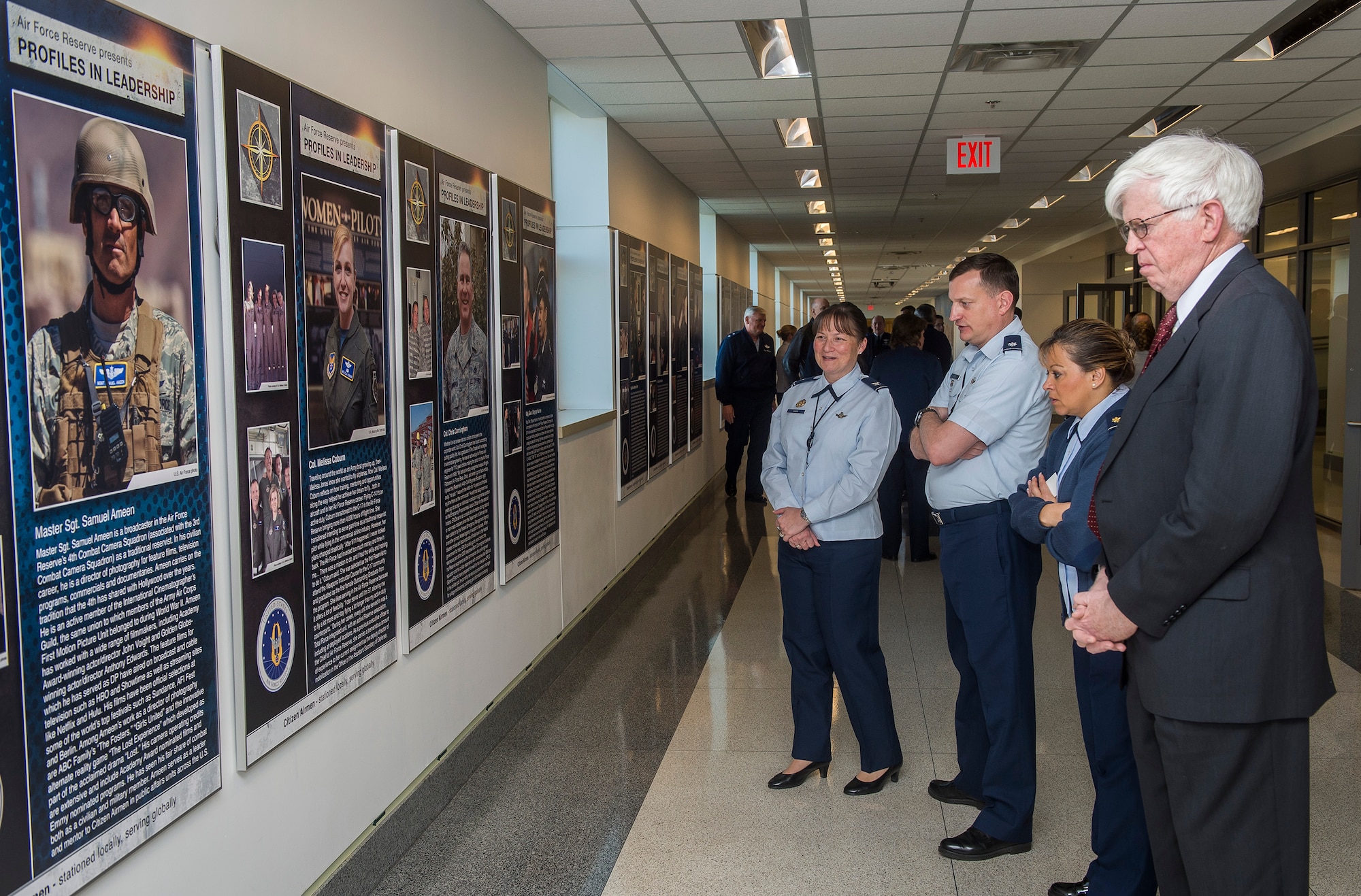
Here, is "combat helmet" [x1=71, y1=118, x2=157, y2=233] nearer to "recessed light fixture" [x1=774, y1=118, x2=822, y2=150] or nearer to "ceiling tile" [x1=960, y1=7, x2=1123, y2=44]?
"ceiling tile" [x1=960, y1=7, x2=1123, y2=44]

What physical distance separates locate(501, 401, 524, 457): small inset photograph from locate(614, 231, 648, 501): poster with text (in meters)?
1.96

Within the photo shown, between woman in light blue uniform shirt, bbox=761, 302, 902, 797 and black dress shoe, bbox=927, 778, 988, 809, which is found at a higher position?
woman in light blue uniform shirt, bbox=761, 302, 902, 797

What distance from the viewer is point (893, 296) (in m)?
36.6

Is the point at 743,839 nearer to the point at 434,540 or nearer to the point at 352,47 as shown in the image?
the point at 434,540

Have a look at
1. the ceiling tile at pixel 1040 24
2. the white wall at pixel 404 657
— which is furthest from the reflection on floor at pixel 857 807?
the ceiling tile at pixel 1040 24

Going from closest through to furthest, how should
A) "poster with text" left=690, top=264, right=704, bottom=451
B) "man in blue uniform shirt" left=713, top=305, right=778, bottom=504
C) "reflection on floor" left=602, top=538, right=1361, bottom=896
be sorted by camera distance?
"reflection on floor" left=602, top=538, right=1361, bottom=896
"poster with text" left=690, top=264, right=704, bottom=451
"man in blue uniform shirt" left=713, top=305, right=778, bottom=504

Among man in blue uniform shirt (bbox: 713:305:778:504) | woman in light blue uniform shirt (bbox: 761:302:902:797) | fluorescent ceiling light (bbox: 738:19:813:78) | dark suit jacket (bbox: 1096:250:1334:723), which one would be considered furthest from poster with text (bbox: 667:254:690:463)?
dark suit jacket (bbox: 1096:250:1334:723)

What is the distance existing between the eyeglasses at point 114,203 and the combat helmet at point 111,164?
0.01m

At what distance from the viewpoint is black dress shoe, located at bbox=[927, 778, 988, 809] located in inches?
127

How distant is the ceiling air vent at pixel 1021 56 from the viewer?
4.68 meters

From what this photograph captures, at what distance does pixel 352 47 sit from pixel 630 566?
3960 millimetres

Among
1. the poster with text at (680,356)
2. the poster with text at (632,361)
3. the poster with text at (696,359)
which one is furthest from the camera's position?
the poster with text at (696,359)

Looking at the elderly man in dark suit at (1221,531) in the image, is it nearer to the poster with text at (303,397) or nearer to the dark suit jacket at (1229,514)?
the dark suit jacket at (1229,514)

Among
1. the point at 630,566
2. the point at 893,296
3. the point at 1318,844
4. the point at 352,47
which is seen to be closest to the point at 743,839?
the point at 1318,844
